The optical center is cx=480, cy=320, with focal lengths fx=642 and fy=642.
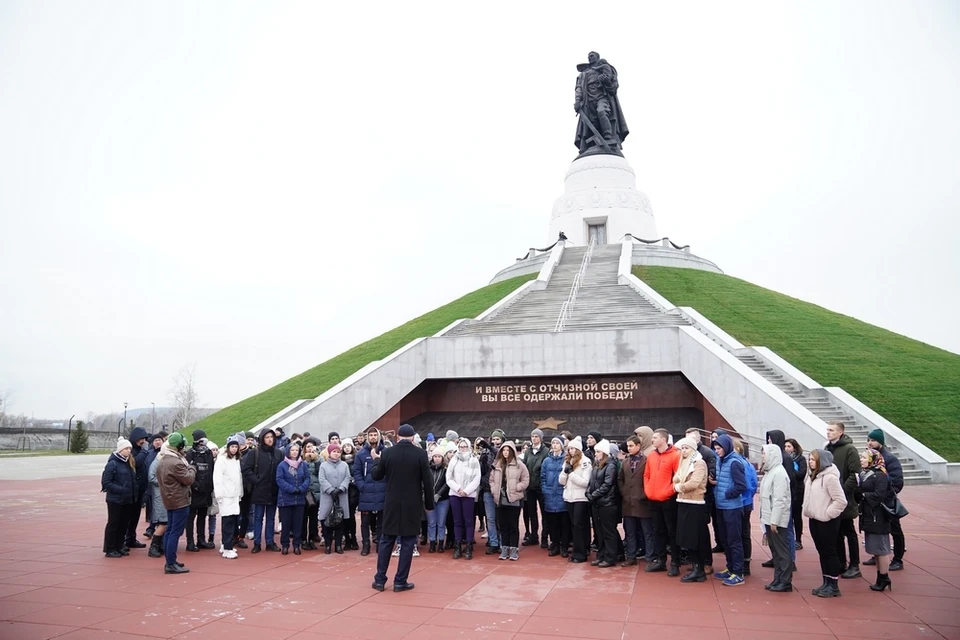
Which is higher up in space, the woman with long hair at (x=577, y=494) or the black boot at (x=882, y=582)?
the woman with long hair at (x=577, y=494)

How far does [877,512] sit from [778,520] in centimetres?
99

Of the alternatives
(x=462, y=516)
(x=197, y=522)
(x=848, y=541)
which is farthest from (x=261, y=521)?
(x=848, y=541)

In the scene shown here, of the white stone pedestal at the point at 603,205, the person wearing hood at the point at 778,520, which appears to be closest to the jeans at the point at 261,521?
the person wearing hood at the point at 778,520

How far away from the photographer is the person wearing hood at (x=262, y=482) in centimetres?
828

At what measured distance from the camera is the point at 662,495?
6.96 m

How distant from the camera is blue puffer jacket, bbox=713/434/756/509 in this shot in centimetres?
661

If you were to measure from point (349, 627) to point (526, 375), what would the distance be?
14469mm

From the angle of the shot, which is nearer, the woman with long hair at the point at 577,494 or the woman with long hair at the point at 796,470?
the woman with long hair at the point at 796,470

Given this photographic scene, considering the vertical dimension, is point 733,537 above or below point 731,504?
below

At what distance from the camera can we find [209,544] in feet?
28.2

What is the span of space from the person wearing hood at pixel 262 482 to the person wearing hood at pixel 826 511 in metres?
6.26

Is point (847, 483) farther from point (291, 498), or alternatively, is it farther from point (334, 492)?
point (291, 498)

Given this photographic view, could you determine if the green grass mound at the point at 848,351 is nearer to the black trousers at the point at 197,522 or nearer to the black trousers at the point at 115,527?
the black trousers at the point at 197,522

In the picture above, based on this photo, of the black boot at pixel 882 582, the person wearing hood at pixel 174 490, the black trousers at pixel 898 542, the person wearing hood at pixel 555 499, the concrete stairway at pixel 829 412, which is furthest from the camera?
the concrete stairway at pixel 829 412
